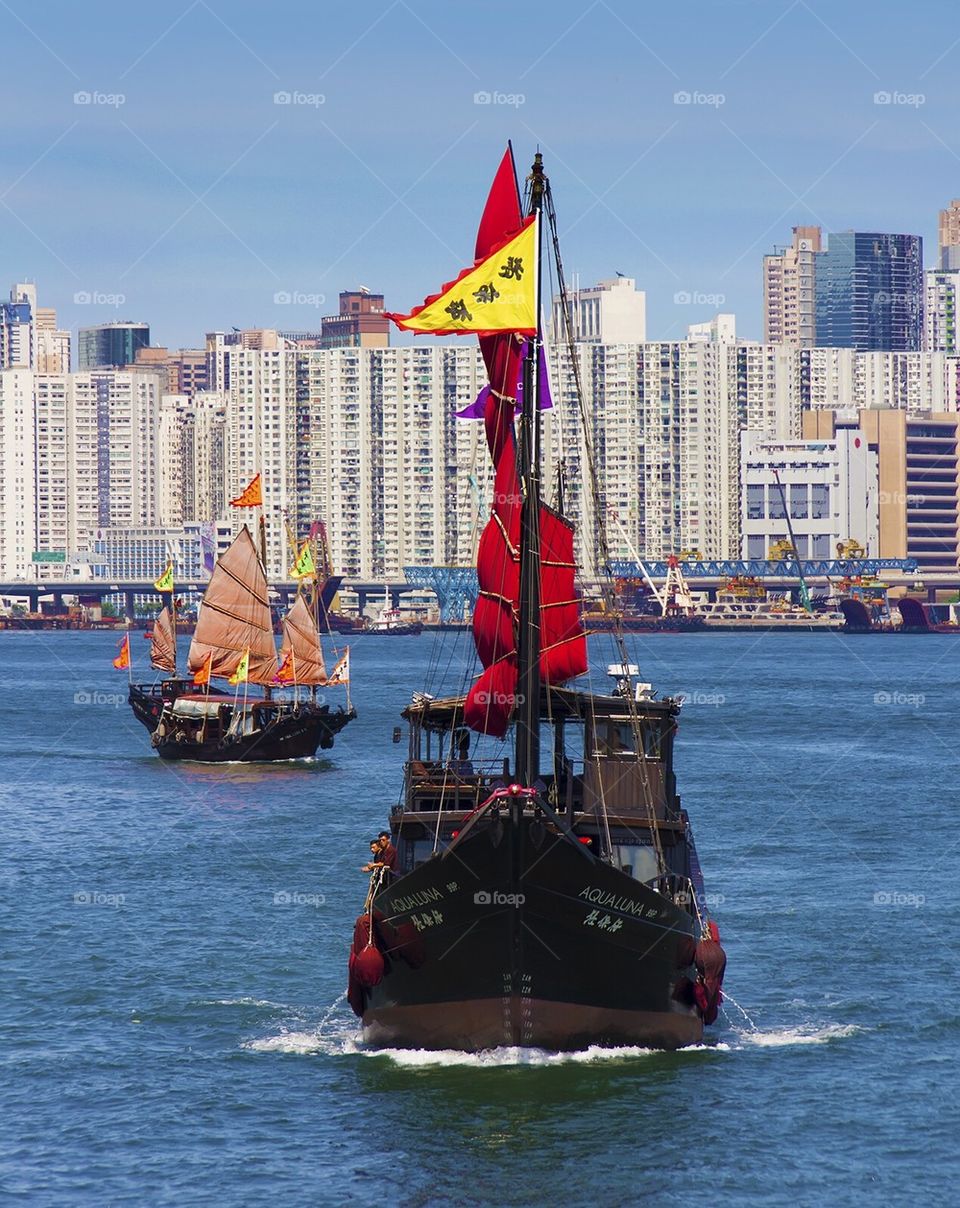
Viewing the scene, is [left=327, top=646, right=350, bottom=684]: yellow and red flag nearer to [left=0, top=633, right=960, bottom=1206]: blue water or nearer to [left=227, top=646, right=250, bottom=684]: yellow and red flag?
[left=227, top=646, right=250, bottom=684]: yellow and red flag

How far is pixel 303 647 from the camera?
102562mm

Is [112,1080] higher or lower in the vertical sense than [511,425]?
lower

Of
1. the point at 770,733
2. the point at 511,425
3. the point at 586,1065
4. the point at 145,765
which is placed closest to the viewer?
the point at 586,1065

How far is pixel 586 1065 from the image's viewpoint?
123ft

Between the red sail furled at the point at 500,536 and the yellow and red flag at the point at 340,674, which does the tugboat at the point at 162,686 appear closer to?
the yellow and red flag at the point at 340,674

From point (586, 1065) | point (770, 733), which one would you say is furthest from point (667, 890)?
point (770, 733)

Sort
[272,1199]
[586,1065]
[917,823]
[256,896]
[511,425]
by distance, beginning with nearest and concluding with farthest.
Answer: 1. [272,1199]
2. [586,1065]
3. [511,425]
4. [256,896]
5. [917,823]

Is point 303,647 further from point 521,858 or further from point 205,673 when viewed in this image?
point 521,858

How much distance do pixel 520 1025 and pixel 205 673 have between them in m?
62.4

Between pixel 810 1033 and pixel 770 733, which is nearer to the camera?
pixel 810 1033

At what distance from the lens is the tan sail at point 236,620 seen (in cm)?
10000

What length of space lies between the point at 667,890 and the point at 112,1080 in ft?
34.9

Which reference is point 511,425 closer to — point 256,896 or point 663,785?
point 663,785

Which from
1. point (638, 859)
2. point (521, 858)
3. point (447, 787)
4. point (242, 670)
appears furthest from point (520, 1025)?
point (242, 670)
